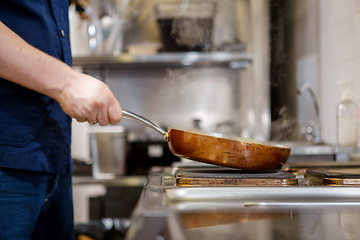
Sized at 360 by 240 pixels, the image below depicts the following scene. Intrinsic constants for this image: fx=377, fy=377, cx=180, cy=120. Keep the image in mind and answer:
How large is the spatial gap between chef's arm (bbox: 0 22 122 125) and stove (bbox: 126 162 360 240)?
0.21m

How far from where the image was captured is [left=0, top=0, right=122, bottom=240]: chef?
794 mm

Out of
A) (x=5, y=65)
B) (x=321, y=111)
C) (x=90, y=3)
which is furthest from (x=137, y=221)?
(x=90, y=3)

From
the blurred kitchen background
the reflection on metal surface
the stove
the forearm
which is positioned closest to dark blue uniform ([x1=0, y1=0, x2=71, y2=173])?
the forearm

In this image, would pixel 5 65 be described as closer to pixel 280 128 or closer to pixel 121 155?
pixel 121 155

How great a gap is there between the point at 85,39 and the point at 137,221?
2.62 meters

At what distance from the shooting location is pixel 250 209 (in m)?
0.55

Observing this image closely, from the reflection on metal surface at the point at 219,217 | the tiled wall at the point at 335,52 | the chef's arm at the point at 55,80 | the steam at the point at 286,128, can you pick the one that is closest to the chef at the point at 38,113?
the chef's arm at the point at 55,80

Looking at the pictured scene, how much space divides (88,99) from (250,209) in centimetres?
41

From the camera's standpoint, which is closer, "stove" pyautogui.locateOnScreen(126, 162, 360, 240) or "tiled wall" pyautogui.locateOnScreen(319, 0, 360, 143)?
"stove" pyautogui.locateOnScreen(126, 162, 360, 240)

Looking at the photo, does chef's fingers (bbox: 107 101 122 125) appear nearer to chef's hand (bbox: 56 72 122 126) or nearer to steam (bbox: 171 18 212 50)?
chef's hand (bbox: 56 72 122 126)

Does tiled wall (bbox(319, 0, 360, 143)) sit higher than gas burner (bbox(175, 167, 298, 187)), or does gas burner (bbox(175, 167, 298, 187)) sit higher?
tiled wall (bbox(319, 0, 360, 143))

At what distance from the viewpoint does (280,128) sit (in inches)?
97.8

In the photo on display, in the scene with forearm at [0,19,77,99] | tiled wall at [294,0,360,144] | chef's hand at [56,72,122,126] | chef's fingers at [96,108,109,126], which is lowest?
chef's fingers at [96,108,109,126]

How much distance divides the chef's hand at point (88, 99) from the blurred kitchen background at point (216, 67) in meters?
1.19
